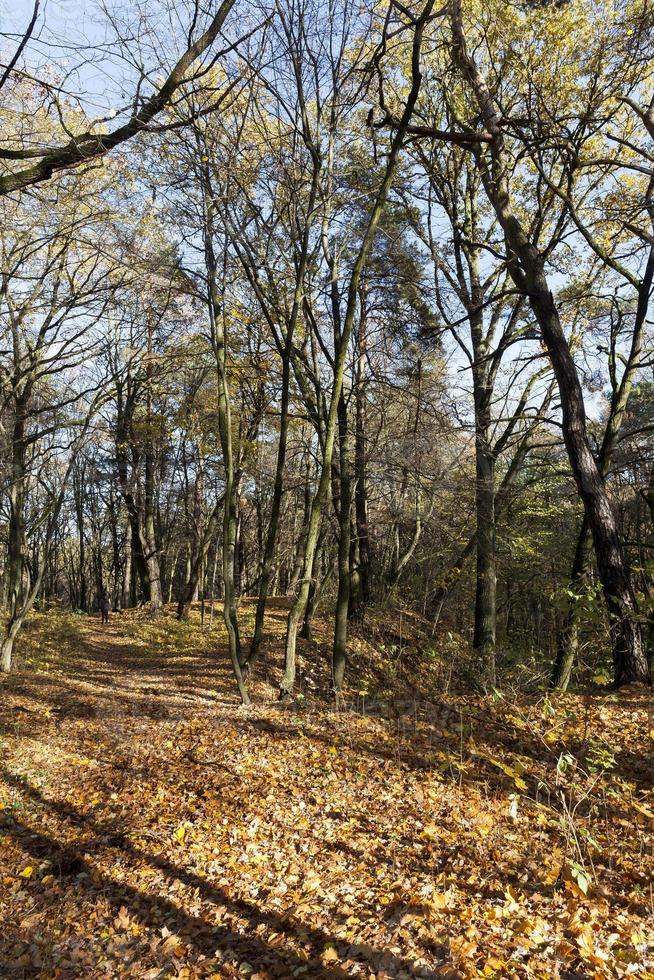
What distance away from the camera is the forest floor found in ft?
12.1

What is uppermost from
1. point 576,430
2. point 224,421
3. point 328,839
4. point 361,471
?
point 224,421

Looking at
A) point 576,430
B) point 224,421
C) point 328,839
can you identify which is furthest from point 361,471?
point 328,839

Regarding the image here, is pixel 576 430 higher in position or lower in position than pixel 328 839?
higher

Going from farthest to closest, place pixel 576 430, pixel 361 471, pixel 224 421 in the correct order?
1. pixel 361 471
2. pixel 224 421
3. pixel 576 430

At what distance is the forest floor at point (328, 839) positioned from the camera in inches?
145

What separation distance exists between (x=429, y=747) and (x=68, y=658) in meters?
8.69

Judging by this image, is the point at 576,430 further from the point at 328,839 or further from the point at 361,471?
the point at 328,839

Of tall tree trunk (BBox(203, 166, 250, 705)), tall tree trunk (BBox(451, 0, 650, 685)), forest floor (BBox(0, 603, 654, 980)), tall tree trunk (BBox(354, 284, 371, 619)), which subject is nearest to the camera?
forest floor (BBox(0, 603, 654, 980))

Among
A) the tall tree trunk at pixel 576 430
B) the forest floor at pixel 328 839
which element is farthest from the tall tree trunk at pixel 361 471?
the forest floor at pixel 328 839

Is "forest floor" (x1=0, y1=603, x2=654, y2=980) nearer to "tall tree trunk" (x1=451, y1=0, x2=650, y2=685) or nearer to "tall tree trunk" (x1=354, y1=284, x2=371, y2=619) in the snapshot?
"tall tree trunk" (x1=451, y1=0, x2=650, y2=685)

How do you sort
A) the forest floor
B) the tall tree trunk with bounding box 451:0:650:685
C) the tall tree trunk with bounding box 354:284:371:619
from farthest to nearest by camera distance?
the tall tree trunk with bounding box 354:284:371:619 < the tall tree trunk with bounding box 451:0:650:685 < the forest floor

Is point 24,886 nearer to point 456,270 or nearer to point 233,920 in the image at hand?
point 233,920

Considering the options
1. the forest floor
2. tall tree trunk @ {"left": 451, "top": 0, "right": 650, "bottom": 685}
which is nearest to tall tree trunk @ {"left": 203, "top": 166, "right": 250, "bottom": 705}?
the forest floor

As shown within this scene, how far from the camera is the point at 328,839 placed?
5.10 metres
